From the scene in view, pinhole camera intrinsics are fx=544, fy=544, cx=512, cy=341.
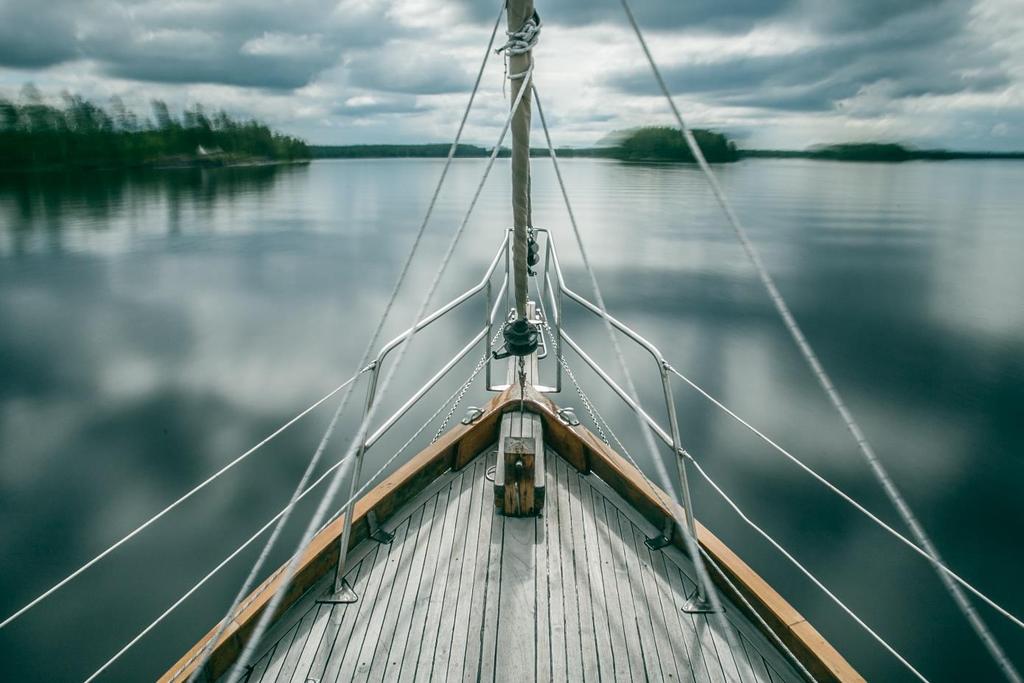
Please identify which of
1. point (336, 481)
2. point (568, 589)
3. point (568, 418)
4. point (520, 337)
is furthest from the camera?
point (568, 418)

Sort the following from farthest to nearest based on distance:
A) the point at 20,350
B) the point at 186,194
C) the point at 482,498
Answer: the point at 186,194 → the point at 20,350 → the point at 482,498

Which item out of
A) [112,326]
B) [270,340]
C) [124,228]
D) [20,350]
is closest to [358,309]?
[270,340]

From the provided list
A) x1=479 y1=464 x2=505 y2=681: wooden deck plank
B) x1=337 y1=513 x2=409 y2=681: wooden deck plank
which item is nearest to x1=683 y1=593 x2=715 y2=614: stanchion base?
x1=479 y1=464 x2=505 y2=681: wooden deck plank

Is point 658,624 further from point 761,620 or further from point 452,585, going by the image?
point 452,585

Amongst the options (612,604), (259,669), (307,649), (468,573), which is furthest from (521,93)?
(259,669)

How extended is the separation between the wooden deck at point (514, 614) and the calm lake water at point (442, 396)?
4278mm

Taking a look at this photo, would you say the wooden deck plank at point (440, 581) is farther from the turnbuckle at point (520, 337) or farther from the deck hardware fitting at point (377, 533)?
the turnbuckle at point (520, 337)

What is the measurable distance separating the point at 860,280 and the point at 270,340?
65.2ft

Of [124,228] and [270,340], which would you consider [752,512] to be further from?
[124,228]

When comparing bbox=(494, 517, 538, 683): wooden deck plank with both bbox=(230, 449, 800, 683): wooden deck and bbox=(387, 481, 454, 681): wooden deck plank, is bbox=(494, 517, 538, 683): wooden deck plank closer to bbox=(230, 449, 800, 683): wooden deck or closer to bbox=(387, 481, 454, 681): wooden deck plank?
bbox=(230, 449, 800, 683): wooden deck

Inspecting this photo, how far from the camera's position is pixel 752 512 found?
26.1 feet

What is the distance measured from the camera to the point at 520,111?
2.91m

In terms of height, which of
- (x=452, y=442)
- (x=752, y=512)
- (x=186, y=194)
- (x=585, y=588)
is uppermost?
(x=186, y=194)

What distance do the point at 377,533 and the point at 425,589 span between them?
1.75 feet
